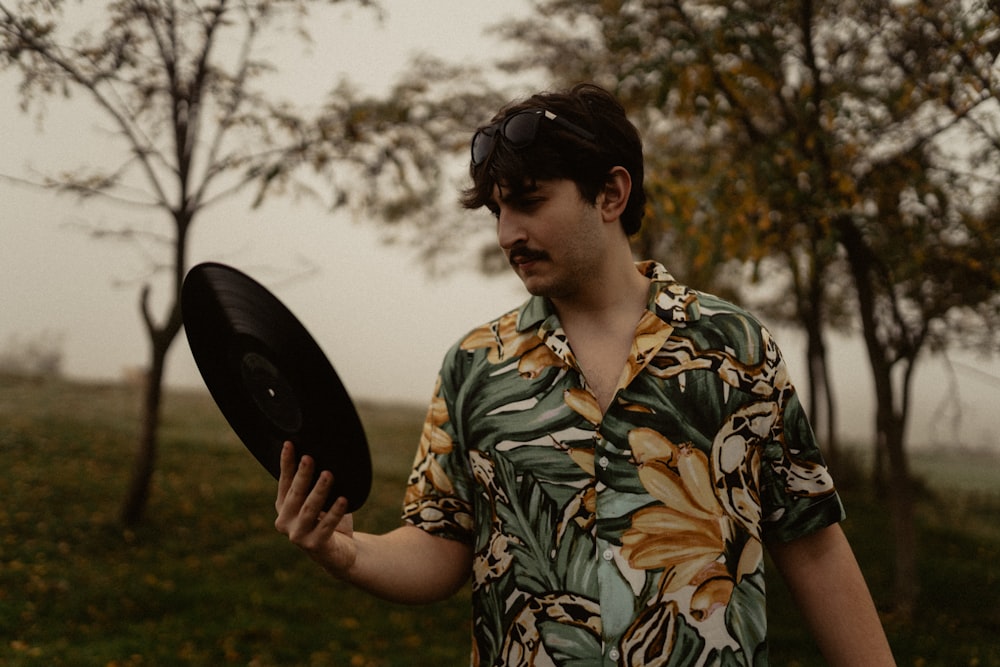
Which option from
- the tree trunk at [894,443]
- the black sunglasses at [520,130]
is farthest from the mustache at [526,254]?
the tree trunk at [894,443]

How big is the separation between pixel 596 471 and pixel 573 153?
2.64 ft

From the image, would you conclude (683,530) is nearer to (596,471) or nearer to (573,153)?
(596,471)

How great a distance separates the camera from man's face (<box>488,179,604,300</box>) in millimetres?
2020

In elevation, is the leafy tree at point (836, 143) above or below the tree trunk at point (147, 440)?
above

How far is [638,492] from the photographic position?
186 cm

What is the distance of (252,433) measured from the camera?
6.23 feet

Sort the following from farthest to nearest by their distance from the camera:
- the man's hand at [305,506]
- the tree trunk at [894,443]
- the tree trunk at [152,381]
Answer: the tree trunk at [152,381] → the tree trunk at [894,443] → the man's hand at [305,506]

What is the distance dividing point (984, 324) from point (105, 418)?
15.1 metres

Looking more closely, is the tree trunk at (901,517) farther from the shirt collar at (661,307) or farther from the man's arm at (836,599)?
the shirt collar at (661,307)

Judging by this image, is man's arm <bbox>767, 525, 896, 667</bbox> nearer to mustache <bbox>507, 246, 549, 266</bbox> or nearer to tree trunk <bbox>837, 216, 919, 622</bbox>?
mustache <bbox>507, 246, 549, 266</bbox>

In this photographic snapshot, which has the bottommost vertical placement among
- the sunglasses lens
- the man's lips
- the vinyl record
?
the vinyl record

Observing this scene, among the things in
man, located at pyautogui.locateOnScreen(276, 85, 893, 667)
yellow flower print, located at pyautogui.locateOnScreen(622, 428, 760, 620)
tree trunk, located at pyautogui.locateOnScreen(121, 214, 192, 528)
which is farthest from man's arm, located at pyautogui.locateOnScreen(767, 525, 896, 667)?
tree trunk, located at pyautogui.locateOnScreen(121, 214, 192, 528)

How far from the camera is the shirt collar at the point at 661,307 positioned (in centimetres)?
204

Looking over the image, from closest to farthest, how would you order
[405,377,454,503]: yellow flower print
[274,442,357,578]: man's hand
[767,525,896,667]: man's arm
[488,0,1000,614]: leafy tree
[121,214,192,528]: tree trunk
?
[274,442,357,578]: man's hand
[767,525,896,667]: man's arm
[405,377,454,503]: yellow flower print
[488,0,1000,614]: leafy tree
[121,214,192,528]: tree trunk
